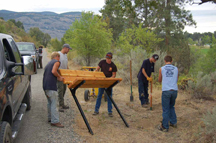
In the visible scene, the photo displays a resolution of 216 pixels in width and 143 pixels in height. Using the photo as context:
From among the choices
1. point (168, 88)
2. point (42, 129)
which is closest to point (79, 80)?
point (42, 129)

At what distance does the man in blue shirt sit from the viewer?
7.27 meters

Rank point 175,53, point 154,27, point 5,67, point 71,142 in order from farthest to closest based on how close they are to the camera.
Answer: point 154,27, point 175,53, point 71,142, point 5,67

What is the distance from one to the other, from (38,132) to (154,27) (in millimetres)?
20354

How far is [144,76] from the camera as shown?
7.53 metres

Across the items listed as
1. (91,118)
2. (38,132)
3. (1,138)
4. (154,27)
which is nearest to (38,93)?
(91,118)

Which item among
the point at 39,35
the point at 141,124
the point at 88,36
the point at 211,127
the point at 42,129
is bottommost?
the point at 141,124

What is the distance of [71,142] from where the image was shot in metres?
4.58

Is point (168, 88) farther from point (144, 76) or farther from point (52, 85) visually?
point (52, 85)

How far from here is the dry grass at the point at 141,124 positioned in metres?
5.04

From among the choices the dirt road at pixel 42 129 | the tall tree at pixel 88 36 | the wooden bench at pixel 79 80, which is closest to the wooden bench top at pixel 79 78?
the wooden bench at pixel 79 80

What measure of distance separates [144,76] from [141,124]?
1.94 metres

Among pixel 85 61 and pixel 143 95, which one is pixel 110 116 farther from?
pixel 85 61

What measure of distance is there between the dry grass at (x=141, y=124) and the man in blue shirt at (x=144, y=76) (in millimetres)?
352

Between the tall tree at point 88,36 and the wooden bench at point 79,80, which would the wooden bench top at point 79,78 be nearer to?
the wooden bench at point 79,80
